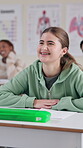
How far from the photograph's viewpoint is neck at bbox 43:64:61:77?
2204mm

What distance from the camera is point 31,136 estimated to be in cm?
138

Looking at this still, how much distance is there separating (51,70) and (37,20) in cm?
206

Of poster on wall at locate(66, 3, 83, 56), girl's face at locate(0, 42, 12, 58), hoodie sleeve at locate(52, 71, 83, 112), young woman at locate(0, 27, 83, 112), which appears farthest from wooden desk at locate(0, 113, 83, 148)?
girl's face at locate(0, 42, 12, 58)

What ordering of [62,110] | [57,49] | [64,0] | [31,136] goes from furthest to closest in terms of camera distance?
[64,0], [57,49], [62,110], [31,136]

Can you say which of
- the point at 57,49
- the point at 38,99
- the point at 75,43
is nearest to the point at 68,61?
the point at 57,49

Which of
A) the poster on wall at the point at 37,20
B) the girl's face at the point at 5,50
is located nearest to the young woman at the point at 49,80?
the poster on wall at the point at 37,20

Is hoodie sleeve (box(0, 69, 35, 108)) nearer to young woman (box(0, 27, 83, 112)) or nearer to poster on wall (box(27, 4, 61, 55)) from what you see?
young woman (box(0, 27, 83, 112))

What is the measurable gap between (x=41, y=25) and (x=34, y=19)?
0.39ft

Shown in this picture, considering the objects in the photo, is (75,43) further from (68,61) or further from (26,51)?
(68,61)

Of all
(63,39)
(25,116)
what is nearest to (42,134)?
(25,116)

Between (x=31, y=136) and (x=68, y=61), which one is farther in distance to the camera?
(x=68, y=61)

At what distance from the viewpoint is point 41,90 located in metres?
2.23

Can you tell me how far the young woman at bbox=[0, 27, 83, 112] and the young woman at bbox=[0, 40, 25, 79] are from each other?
1.91 metres

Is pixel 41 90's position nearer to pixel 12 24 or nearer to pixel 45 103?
pixel 45 103
